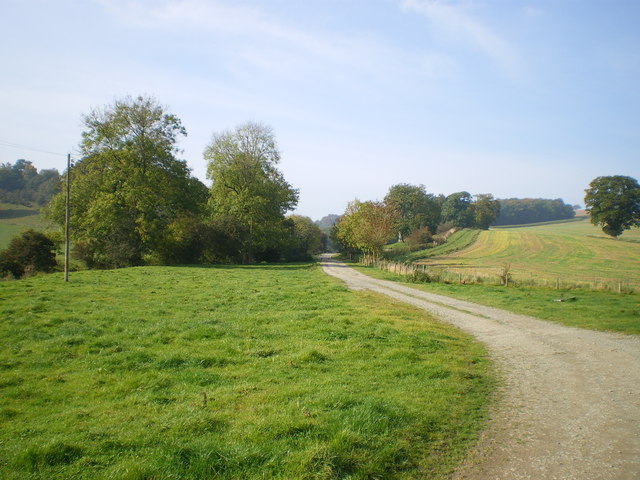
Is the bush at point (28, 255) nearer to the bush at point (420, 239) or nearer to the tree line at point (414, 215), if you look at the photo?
the tree line at point (414, 215)

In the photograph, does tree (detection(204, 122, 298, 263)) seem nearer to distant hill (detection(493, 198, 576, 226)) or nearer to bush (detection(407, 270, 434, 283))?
bush (detection(407, 270, 434, 283))

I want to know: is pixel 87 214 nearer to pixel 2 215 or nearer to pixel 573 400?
pixel 573 400

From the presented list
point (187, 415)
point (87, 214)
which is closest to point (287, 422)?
point (187, 415)

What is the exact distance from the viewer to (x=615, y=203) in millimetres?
74688

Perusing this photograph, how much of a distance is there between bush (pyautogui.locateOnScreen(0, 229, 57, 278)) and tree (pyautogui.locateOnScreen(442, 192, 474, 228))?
11120 cm

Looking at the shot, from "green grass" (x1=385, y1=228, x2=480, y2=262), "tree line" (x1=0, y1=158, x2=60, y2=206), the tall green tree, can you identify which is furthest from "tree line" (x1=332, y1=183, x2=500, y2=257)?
"tree line" (x1=0, y1=158, x2=60, y2=206)

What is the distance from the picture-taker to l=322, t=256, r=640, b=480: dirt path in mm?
4539

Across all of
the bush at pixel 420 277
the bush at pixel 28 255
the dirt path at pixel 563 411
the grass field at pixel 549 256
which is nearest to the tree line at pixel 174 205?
the bush at pixel 28 255

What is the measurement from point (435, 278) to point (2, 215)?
9212 cm

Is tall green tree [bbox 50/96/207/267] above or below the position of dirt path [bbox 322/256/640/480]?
above

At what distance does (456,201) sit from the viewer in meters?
126

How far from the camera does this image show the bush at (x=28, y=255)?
35.9 meters

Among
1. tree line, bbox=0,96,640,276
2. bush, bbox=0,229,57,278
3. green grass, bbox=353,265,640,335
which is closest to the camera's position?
green grass, bbox=353,265,640,335

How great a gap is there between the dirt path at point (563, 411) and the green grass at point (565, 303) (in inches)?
118
